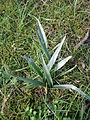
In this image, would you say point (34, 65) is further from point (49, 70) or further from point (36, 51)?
point (36, 51)

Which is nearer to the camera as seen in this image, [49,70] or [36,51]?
[49,70]

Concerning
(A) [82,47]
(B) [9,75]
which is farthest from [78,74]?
(B) [9,75]

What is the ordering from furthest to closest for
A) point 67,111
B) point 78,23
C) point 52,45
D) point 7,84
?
point 78,23
point 52,45
point 7,84
point 67,111

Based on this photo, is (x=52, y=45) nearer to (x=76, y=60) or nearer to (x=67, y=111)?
(x=76, y=60)

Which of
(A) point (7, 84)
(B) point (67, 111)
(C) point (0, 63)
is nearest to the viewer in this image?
(B) point (67, 111)

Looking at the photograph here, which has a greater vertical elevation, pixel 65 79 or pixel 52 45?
pixel 52 45

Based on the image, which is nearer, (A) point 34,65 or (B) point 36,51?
(A) point 34,65

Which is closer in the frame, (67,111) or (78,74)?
(67,111)

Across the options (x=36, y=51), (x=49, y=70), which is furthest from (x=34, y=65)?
(x=36, y=51)
